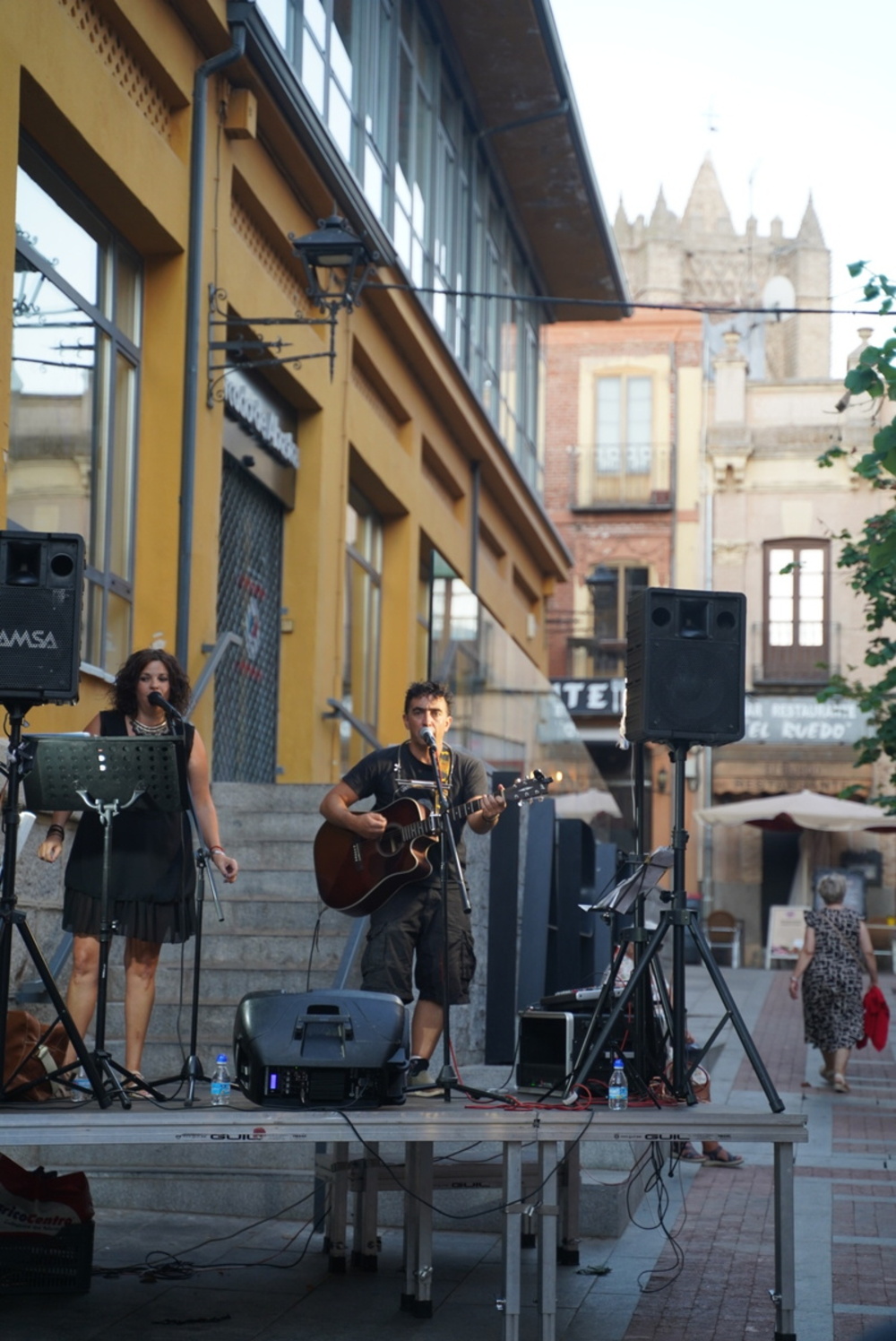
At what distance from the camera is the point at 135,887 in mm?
7160

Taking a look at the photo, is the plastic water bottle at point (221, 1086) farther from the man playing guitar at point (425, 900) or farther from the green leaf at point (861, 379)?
the green leaf at point (861, 379)

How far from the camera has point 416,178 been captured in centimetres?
1830

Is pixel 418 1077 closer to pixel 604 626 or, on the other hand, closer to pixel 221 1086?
pixel 221 1086

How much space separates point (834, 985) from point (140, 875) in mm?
7908

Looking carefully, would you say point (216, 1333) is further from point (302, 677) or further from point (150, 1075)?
point (302, 677)

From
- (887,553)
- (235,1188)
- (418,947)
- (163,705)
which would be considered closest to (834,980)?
(887,553)

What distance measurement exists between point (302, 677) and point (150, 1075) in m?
6.72

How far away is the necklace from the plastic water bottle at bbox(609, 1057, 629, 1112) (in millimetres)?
2342

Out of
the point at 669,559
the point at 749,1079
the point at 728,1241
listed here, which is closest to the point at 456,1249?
the point at 728,1241

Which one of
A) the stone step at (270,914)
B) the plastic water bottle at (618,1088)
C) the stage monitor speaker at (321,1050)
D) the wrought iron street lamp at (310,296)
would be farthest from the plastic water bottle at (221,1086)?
the wrought iron street lamp at (310,296)

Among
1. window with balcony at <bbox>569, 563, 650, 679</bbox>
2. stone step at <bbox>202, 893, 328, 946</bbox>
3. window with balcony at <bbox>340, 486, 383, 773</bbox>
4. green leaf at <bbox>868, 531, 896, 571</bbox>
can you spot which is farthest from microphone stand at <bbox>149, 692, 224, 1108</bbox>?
window with balcony at <bbox>569, 563, 650, 679</bbox>

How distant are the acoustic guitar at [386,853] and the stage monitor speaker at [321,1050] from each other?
4.75 feet

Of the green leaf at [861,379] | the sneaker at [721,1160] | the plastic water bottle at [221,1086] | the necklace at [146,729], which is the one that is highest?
the green leaf at [861,379]

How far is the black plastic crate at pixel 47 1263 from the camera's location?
6219 millimetres
